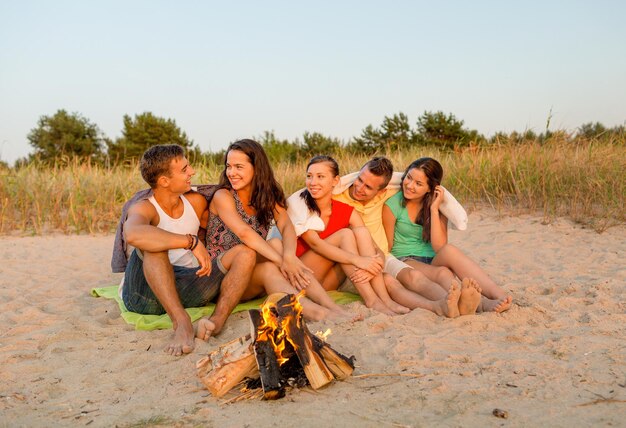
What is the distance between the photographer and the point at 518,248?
6.66 meters

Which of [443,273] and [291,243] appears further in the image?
[443,273]

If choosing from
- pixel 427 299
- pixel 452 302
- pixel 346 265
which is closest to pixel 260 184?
pixel 346 265

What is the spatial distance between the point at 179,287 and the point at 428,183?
2.06 meters

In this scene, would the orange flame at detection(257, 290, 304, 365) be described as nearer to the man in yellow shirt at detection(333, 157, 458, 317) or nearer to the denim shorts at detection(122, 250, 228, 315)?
the denim shorts at detection(122, 250, 228, 315)

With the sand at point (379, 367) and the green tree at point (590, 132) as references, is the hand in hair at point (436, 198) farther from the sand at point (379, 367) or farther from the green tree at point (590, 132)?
the green tree at point (590, 132)

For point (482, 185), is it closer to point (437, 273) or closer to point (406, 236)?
point (406, 236)

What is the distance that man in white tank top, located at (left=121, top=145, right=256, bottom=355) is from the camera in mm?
3613

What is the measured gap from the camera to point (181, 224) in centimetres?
406

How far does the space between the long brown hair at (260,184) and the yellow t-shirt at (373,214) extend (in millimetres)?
630

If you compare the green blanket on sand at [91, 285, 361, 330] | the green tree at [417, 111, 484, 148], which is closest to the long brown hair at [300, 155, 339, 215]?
the green blanket on sand at [91, 285, 361, 330]

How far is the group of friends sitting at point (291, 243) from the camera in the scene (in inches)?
148

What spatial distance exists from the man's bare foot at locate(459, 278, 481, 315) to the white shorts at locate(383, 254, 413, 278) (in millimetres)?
679

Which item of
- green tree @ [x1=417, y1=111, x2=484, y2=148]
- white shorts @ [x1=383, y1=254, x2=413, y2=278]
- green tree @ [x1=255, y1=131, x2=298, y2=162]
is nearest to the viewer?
white shorts @ [x1=383, y1=254, x2=413, y2=278]

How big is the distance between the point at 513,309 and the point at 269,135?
1304 centimetres
